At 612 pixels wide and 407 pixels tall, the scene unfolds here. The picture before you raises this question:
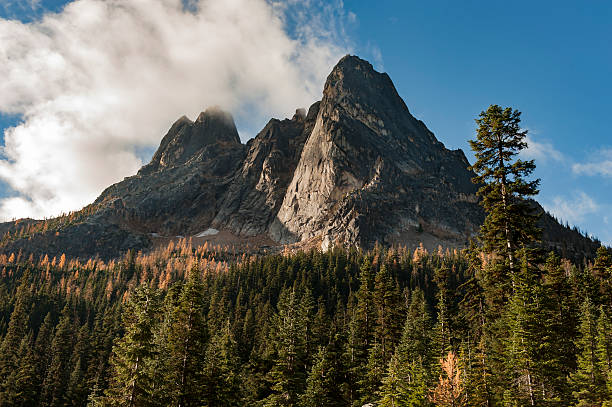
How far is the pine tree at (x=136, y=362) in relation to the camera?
28.5 metres

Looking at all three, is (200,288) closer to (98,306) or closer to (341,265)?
(341,265)

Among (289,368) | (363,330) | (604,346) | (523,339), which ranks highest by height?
(523,339)

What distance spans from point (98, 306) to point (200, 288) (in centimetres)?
12333

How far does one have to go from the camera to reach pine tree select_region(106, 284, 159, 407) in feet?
93.6

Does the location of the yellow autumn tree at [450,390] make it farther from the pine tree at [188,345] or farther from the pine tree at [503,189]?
the pine tree at [188,345]

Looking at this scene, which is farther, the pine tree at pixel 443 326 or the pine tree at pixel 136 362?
the pine tree at pixel 443 326

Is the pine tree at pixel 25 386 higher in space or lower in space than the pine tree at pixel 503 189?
lower

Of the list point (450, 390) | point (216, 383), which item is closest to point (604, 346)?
point (450, 390)

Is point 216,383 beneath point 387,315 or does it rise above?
beneath

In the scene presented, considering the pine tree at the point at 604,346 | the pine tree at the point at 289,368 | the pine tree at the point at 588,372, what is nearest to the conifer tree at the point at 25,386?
the pine tree at the point at 289,368

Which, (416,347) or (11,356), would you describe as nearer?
(416,347)

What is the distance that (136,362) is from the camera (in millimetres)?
29109

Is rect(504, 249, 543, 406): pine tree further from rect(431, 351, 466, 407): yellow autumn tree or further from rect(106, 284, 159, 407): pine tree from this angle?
rect(106, 284, 159, 407): pine tree

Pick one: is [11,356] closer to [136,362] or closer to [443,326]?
[136,362]
